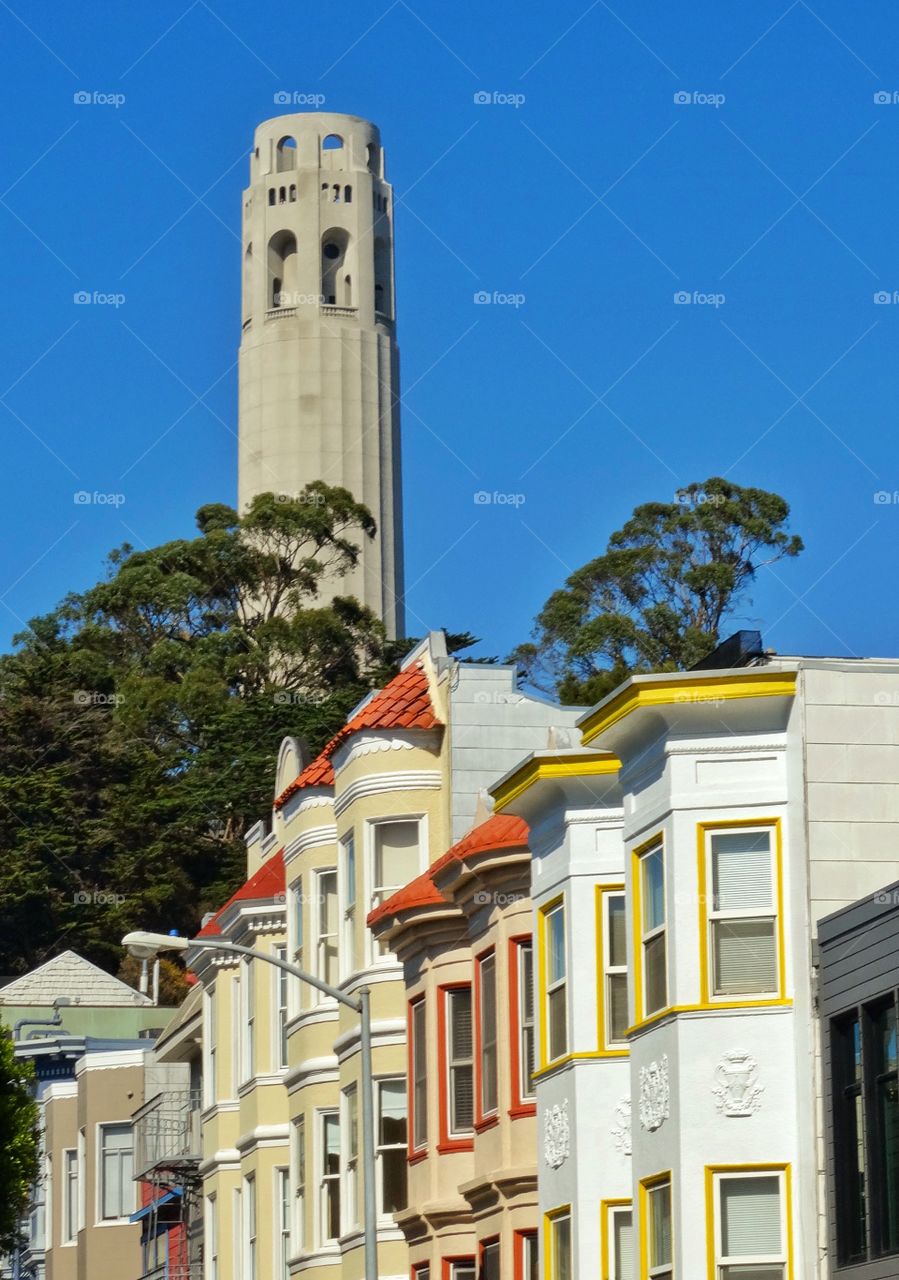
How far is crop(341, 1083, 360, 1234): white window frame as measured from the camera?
3812 cm

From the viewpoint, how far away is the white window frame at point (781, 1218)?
25641mm

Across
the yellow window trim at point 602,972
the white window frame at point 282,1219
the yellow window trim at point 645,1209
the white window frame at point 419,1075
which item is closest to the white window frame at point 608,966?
the yellow window trim at point 602,972

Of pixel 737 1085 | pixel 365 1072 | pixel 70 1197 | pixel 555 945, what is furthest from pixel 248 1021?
pixel 737 1085

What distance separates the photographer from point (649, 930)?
90.6 feet

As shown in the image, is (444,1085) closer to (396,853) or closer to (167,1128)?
(396,853)

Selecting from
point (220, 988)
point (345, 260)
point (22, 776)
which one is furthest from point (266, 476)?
point (220, 988)

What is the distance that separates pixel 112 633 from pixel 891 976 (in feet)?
312

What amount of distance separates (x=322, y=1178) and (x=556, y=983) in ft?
34.3

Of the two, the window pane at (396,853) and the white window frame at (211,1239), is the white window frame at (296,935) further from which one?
the white window frame at (211,1239)

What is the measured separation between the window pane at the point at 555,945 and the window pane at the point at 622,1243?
2.66 meters

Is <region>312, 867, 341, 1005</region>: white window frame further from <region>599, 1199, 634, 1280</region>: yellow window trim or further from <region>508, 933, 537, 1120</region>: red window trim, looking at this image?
<region>599, 1199, 634, 1280</region>: yellow window trim

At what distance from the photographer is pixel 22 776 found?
4122 inches

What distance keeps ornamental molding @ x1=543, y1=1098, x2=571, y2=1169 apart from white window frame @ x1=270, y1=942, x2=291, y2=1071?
520 inches

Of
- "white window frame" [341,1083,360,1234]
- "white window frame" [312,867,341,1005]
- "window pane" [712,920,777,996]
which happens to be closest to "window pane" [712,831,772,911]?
"window pane" [712,920,777,996]
